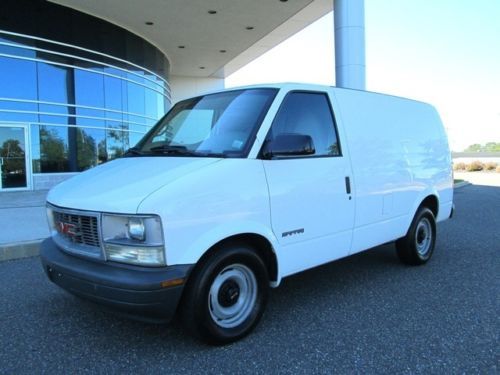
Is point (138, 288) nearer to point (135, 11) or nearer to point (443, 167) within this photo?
point (443, 167)

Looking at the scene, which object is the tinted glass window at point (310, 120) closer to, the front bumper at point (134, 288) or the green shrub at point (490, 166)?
the front bumper at point (134, 288)

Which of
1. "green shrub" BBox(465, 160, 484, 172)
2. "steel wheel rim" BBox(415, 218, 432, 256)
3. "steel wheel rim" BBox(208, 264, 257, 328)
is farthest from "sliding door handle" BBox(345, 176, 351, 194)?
"green shrub" BBox(465, 160, 484, 172)

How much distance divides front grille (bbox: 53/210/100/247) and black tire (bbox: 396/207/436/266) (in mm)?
3909

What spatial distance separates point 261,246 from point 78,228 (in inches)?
58.9

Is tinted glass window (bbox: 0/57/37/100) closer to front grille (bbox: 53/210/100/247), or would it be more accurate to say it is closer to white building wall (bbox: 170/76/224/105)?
front grille (bbox: 53/210/100/247)

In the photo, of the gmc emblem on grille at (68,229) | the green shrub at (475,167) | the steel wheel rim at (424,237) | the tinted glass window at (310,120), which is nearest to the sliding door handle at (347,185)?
the tinted glass window at (310,120)

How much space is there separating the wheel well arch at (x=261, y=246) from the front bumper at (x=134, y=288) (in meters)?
0.45

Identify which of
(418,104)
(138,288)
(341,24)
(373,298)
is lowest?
(373,298)

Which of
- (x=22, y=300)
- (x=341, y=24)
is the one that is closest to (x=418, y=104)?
(x=22, y=300)

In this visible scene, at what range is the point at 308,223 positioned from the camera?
12.8 ft

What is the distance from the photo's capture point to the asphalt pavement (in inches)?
123

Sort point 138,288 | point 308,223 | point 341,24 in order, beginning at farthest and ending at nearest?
point 341,24 → point 308,223 → point 138,288

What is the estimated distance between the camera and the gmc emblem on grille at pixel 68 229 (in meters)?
3.40

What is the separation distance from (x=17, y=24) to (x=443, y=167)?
15.7 meters
